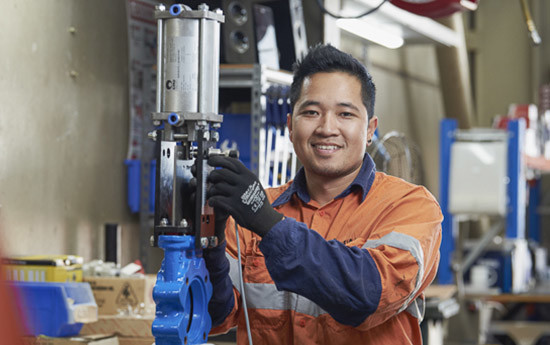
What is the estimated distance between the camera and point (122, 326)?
2.46 m

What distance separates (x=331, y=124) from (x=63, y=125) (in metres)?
1.54

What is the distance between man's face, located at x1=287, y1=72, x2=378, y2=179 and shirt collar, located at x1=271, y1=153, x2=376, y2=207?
0.03 metres

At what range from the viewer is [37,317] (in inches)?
90.6

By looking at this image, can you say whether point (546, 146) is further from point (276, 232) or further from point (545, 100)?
point (276, 232)

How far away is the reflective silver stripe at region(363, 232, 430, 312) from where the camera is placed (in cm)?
158

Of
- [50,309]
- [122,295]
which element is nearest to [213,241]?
[50,309]

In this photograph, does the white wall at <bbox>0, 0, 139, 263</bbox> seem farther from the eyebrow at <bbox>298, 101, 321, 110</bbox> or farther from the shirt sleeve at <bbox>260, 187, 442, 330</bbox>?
the shirt sleeve at <bbox>260, 187, 442, 330</bbox>

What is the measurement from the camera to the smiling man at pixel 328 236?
1452 millimetres

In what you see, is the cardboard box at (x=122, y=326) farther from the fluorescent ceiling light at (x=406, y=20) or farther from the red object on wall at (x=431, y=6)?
the fluorescent ceiling light at (x=406, y=20)

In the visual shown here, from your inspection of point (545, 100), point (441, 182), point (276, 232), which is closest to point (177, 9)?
point (276, 232)

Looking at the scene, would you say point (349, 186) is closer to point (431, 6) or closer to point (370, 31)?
point (431, 6)

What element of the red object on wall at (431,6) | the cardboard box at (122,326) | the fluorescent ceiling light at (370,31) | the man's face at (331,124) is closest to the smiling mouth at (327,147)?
the man's face at (331,124)

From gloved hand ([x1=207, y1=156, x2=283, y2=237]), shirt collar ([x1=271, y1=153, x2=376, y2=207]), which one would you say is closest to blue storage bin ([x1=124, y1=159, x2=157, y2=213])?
shirt collar ([x1=271, y1=153, x2=376, y2=207])

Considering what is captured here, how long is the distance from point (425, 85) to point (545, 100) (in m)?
1.33
